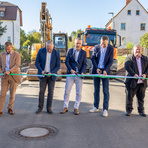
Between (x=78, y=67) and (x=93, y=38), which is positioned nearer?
(x=78, y=67)

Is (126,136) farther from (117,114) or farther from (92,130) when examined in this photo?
(117,114)

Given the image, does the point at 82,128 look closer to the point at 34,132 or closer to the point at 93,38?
the point at 34,132

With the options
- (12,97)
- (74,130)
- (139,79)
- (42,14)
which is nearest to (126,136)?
(74,130)

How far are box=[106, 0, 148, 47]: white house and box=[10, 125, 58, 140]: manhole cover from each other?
43769 millimetres

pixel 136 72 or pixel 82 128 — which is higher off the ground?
Result: pixel 136 72

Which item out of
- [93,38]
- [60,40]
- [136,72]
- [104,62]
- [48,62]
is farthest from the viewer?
[60,40]

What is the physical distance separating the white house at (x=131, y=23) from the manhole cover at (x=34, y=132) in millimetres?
43769

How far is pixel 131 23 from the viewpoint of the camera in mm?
47156

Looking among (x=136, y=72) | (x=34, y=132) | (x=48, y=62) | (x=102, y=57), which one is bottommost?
(x=34, y=132)

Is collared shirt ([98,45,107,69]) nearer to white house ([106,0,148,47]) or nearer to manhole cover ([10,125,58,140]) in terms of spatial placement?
manhole cover ([10,125,58,140])

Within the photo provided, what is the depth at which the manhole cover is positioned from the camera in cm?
463

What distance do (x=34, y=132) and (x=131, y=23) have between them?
149 feet

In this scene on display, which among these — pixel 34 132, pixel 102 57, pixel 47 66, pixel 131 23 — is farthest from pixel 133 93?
pixel 131 23

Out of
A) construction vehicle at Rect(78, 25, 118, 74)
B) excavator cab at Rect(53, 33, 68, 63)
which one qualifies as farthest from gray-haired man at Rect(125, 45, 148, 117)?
excavator cab at Rect(53, 33, 68, 63)
